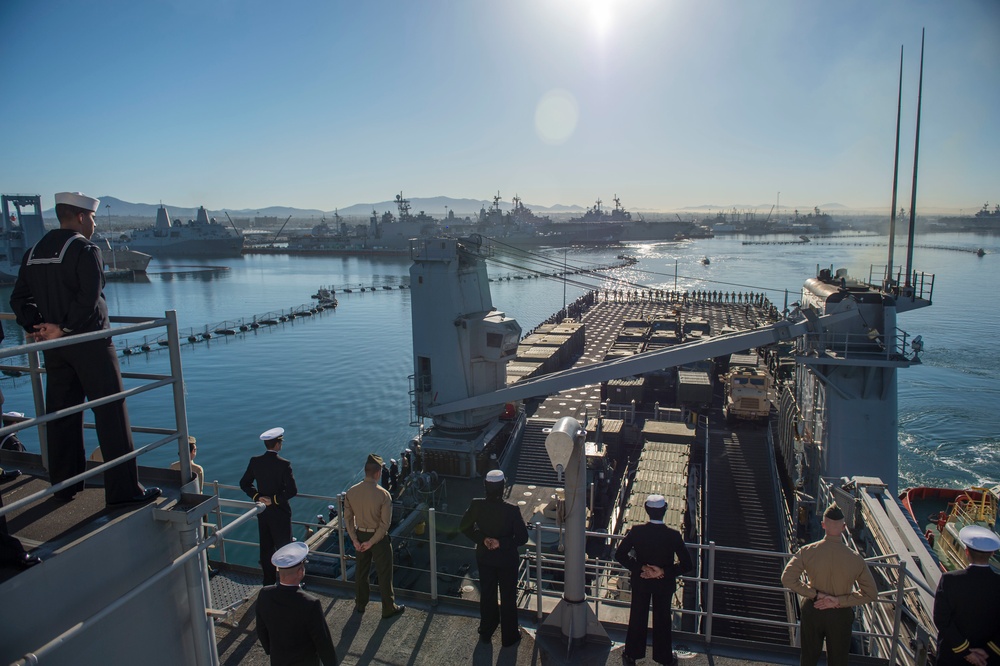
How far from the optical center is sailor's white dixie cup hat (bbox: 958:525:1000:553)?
14.7 feet

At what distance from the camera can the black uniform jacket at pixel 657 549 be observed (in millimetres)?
5613

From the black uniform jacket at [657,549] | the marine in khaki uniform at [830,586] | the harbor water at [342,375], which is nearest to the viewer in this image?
the marine in khaki uniform at [830,586]

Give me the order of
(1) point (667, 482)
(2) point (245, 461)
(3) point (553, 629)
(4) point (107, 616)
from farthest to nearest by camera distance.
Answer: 1. (2) point (245, 461)
2. (1) point (667, 482)
3. (3) point (553, 629)
4. (4) point (107, 616)

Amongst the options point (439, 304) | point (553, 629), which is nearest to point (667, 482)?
point (439, 304)

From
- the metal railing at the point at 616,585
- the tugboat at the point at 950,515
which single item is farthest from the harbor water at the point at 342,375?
the metal railing at the point at 616,585

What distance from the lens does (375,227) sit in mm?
146500

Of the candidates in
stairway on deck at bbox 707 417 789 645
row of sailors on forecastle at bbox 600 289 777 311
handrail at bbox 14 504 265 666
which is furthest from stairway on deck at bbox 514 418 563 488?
row of sailors on forecastle at bbox 600 289 777 311

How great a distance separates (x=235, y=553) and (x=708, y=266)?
11950cm

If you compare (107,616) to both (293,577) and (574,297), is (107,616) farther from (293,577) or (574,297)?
(574,297)

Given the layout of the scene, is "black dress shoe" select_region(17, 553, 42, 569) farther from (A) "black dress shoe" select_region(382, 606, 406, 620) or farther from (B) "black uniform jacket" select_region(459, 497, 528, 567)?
(A) "black dress shoe" select_region(382, 606, 406, 620)

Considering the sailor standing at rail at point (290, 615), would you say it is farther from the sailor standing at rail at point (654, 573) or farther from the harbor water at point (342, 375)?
the harbor water at point (342, 375)

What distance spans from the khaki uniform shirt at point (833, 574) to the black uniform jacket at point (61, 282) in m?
Result: 5.92

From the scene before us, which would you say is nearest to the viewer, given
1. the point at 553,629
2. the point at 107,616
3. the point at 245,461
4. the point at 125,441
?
the point at 107,616

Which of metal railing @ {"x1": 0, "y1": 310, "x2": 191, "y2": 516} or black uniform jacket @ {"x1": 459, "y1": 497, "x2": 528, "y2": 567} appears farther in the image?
black uniform jacket @ {"x1": 459, "y1": 497, "x2": 528, "y2": 567}
